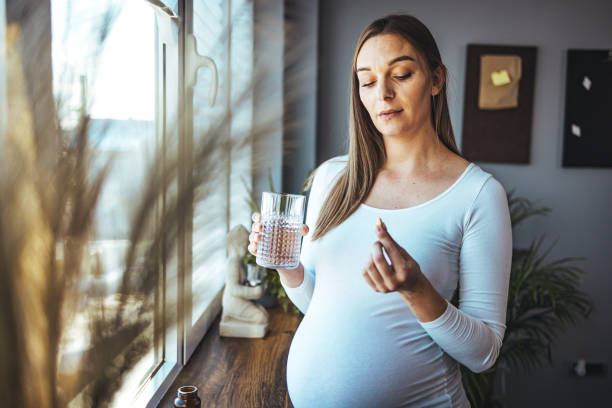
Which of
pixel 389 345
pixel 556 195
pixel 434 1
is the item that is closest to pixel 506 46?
pixel 434 1

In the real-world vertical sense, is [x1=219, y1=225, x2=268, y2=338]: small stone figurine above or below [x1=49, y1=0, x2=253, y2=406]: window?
below

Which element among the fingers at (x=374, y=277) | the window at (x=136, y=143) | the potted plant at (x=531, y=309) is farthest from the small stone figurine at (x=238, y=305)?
the window at (x=136, y=143)

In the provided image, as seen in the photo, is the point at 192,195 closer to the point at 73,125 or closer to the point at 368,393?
the point at 73,125

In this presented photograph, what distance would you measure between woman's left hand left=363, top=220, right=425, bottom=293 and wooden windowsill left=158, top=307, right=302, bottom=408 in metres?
0.55

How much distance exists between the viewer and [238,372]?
A: 4.52 ft

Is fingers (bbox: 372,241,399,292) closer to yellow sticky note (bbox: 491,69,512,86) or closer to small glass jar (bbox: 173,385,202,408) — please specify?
Result: small glass jar (bbox: 173,385,202,408)

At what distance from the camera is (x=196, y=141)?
232 mm

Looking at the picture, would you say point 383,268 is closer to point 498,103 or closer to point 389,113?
point 389,113

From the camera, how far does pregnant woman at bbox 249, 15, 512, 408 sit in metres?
1.00

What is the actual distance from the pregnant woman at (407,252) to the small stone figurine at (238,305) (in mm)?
458

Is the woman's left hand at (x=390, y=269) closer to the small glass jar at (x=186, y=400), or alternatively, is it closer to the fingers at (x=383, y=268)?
the fingers at (x=383, y=268)

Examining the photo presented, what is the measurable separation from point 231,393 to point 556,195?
102 inches

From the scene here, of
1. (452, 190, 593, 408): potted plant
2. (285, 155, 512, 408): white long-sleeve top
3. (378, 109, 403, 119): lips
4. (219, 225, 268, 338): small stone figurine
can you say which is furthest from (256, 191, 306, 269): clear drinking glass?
(452, 190, 593, 408): potted plant

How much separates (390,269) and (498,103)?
8.16 feet
